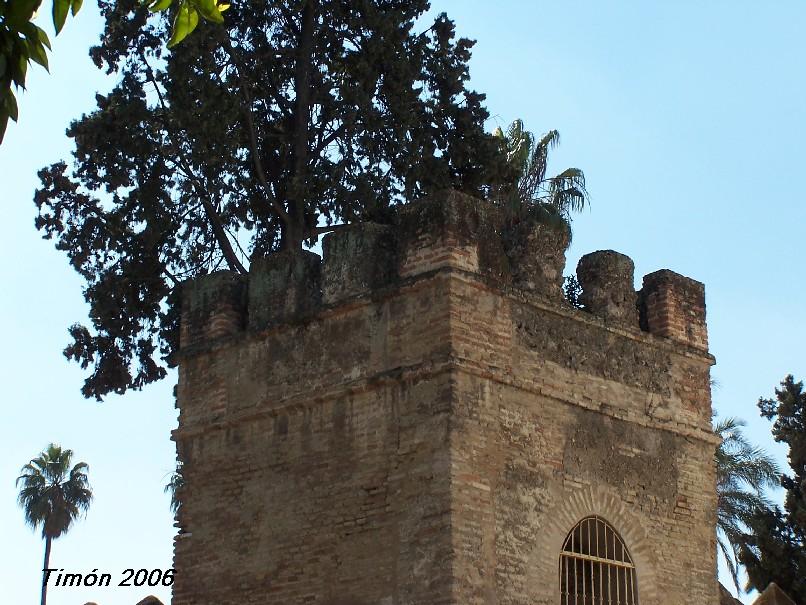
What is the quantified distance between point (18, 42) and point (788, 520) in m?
16.2

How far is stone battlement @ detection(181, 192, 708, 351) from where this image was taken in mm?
10359

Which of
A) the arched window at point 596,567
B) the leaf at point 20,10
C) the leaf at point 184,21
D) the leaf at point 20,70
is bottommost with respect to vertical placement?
the arched window at point 596,567

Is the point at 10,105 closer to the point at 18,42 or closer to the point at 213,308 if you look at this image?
the point at 18,42

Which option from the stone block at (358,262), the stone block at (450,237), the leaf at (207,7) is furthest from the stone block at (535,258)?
the leaf at (207,7)

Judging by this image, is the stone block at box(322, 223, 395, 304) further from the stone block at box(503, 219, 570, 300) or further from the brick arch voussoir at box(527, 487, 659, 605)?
the brick arch voussoir at box(527, 487, 659, 605)

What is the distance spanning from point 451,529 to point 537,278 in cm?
229

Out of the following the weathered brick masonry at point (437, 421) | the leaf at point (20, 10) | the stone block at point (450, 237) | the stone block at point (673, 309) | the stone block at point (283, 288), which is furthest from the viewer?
the stone block at point (673, 309)

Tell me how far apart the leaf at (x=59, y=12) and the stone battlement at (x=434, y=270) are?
6.27 m

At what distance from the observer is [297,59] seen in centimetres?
1420

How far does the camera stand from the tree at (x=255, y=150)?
1360 cm

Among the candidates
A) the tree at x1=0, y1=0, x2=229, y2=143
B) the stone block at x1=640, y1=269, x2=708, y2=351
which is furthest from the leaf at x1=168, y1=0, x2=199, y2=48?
the stone block at x1=640, y1=269, x2=708, y2=351

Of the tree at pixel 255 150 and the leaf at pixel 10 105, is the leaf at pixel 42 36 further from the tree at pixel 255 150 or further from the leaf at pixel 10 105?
the tree at pixel 255 150

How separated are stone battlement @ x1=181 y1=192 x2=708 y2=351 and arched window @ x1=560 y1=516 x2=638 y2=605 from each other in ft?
5.76

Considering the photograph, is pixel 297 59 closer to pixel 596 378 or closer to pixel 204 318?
pixel 204 318
